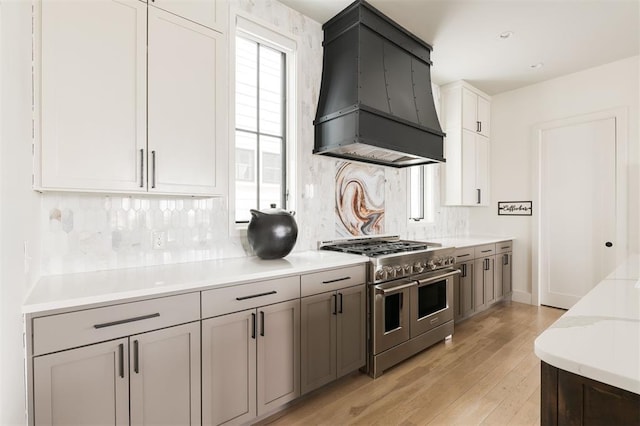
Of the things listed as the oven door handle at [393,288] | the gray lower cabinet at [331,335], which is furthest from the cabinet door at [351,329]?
the oven door handle at [393,288]

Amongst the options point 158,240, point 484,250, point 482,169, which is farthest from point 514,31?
point 158,240

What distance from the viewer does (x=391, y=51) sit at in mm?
2949

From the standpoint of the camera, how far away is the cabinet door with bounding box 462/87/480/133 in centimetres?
430

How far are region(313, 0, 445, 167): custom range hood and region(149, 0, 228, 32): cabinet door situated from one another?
1.06 m

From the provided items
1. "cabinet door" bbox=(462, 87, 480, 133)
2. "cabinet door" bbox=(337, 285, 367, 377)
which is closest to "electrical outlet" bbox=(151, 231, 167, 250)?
"cabinet door" bbox=(337, 285, 367, 377)

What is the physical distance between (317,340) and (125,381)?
1118 millimetres

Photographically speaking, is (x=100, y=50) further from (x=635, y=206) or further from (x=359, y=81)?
(x=635, y=206)

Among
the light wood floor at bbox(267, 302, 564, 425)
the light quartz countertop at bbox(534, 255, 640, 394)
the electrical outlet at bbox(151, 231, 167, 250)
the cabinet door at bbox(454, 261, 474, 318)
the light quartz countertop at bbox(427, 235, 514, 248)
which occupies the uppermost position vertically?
the electrical outlet at bbox(151, 231, 167, 250)

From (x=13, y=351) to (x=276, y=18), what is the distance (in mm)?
2692

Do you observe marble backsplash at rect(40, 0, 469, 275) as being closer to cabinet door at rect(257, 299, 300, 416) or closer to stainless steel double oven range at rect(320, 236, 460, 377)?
stainless steel double oven range at rect(320, 236, 460, 377)

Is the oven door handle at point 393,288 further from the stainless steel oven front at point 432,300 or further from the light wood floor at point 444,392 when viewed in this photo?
the light wood floor at point 444,392

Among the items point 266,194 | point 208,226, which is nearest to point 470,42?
point 266,194

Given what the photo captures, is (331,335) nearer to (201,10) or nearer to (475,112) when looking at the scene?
(201,10)

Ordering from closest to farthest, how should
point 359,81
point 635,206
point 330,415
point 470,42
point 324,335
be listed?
point 330,415
point 324,335
point 359,81
point 470,42
point 635,206
